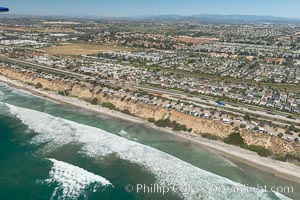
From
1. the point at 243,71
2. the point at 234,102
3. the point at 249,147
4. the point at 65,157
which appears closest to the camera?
the point at 65,157

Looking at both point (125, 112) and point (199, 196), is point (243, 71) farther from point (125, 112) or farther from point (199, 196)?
point (199, 196)

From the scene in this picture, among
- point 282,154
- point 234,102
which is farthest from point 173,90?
point 282,154

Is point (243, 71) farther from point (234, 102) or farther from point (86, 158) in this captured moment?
point (86, 158)

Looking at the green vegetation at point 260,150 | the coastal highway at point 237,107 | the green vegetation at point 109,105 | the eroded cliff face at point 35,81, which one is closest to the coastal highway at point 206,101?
the coastal highway at point 237,107

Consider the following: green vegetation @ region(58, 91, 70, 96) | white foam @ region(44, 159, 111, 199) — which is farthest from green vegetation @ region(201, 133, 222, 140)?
green vegetation @ region(58, 91, 70, 96)

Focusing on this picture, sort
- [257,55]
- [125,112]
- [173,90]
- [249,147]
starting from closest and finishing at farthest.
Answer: [249,147], [125,112], [173,90], [257,55]

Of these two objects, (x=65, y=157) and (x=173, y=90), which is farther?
(x=173, y=90)
